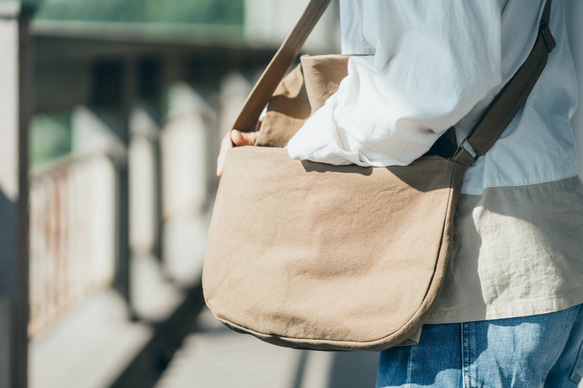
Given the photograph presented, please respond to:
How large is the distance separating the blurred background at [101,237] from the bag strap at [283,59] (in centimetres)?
85

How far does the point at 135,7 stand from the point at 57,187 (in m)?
2.87

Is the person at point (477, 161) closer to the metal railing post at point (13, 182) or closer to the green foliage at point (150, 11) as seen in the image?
the metal railing post at point (13, 182)

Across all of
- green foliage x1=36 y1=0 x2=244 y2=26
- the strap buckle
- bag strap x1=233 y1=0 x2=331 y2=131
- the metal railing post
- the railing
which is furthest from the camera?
green foliage x1=36 y1=0 x2=244 y2=26

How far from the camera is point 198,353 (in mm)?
3430

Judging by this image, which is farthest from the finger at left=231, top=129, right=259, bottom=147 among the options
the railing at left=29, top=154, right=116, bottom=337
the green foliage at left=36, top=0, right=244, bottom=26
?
the railing at left=29, top=154, right=116, bottom=337

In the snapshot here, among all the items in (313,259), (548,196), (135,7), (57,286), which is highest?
(548,196)

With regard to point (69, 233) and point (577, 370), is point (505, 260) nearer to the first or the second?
point (577, 370)

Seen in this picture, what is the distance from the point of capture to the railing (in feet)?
9.62

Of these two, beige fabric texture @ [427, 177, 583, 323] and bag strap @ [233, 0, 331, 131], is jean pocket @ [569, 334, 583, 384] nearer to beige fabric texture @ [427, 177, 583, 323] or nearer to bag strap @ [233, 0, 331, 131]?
beige fabric texture @ [427, 177, 583, 323]

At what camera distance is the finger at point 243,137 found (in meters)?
1.39

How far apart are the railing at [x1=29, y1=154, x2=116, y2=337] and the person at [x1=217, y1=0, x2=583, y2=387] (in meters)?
2.11

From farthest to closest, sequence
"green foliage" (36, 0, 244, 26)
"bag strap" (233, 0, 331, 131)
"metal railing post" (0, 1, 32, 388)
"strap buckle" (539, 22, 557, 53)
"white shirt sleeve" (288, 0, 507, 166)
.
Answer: "green foliage" (36, 0, 244, 26), "metal railing post" (0, 1, 32, 388), "bag strap" (233, 0, 331, 131), "strap buckle" (539, 22, 557, 53), "white shirt sleeve" (288, 0, 507, 166)

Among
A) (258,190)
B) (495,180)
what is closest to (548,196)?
(495,180)

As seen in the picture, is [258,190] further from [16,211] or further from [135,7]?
[135,7]
